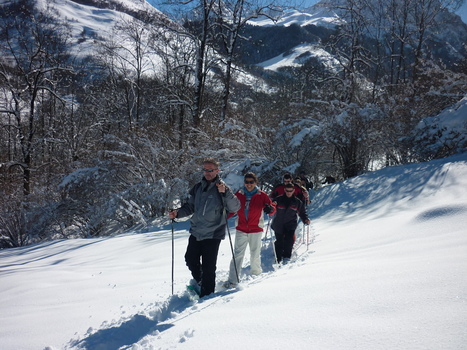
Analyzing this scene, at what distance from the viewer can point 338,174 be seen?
1545cm

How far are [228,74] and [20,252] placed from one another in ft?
36.8

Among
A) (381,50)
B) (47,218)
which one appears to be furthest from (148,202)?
(381,50)

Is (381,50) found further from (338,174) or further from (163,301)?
(163,301)

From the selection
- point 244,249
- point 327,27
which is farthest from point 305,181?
point 327,27

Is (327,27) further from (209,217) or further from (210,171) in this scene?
(209,217)

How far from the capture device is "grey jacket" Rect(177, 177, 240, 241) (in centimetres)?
407

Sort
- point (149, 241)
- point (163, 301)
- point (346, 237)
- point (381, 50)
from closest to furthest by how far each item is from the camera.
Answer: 1. point (163, 301)
2. point (346, 237)
3. point (149, 241)
4. point (381, 50)

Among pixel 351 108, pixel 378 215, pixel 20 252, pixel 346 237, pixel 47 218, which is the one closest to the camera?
pixel 346 237

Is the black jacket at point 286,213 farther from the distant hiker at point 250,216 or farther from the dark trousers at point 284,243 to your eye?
the distant hiker at point 250,216

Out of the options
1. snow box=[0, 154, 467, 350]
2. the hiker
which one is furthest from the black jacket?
the hiker

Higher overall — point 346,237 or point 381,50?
point 381,50

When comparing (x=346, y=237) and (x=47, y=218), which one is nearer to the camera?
(x=346, y=237)

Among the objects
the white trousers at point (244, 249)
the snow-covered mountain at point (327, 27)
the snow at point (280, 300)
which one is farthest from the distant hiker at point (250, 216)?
the snow-covered mountain at point (327, 27)

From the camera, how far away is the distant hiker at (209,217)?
407 centimetres
